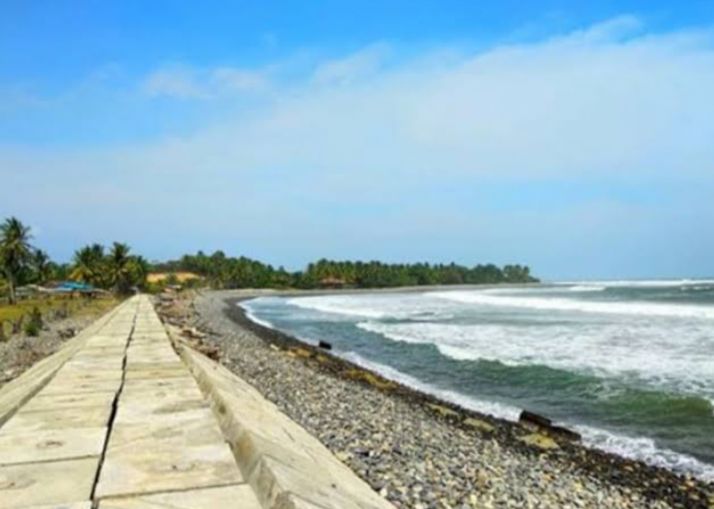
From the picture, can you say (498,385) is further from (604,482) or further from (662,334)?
(662,334)

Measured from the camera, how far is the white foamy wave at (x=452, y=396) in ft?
48.6

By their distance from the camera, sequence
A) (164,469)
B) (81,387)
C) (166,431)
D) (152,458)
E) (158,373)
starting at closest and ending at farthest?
(164,469), (152,458), (166,431), (81,387), (158,373)

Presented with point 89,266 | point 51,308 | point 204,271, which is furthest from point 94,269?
point 204,271

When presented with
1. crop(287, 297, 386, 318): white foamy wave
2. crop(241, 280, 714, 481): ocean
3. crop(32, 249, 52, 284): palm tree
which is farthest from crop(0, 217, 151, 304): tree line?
crop(241, 280, 714, 481): ocean

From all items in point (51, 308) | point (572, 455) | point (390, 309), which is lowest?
point (572, 455)

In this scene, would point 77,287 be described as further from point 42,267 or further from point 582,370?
point 582,370

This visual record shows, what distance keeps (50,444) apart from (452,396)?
44.2ft

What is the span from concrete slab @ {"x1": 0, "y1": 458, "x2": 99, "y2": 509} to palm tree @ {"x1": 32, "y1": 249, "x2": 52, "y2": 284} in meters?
80.4

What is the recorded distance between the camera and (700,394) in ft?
51.0

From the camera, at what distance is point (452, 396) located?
55.6ft

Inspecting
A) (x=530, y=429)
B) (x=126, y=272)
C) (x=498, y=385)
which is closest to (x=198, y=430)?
(x=530, y=429)

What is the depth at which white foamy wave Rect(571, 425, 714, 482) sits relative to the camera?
10297mm

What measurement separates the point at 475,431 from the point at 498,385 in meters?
6.18

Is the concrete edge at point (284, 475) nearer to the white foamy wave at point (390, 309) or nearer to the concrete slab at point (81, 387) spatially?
the concrete slab at point (81, 387)
